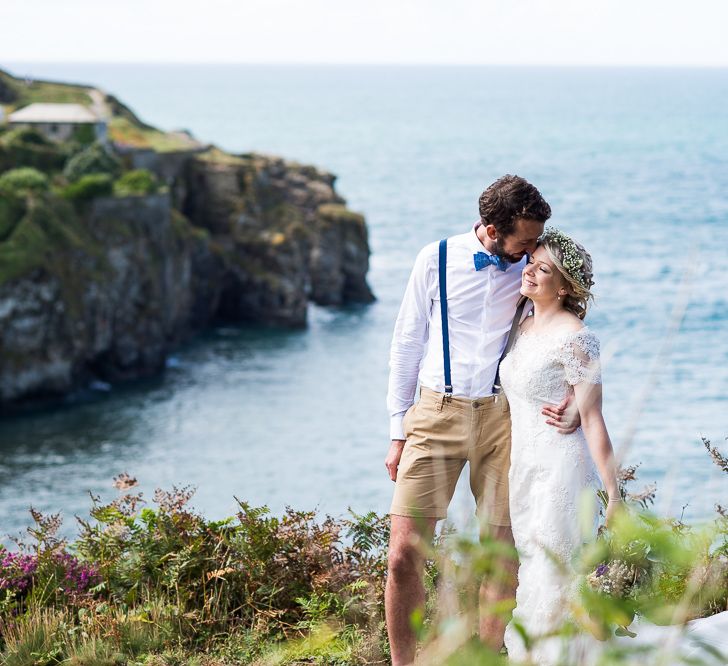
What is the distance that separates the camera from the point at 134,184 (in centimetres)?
5397

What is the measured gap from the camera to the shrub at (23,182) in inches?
1885

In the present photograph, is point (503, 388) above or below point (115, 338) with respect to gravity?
above

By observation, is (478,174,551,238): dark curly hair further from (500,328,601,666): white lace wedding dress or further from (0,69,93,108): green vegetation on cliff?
(0,69,93,108): green vegetation on cliff

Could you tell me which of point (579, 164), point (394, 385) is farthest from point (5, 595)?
point (579, 164)

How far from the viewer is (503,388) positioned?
5.03m

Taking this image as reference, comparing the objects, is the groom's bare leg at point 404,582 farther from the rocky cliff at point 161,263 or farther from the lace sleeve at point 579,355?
the rocky cliff at point 161,263

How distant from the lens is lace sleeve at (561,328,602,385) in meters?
4.75

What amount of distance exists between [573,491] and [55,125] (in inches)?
2442

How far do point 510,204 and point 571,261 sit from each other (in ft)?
1.30

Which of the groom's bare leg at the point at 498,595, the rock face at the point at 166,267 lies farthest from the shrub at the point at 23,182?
the groom's bare leg at the point at 498,595

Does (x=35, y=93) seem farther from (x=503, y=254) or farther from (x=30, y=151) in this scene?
(x=503, y=254)

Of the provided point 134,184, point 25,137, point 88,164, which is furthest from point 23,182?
point 25,137

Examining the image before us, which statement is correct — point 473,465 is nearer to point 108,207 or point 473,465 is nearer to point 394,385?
point 394,385

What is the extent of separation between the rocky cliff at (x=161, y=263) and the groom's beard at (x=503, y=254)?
42723 mm
